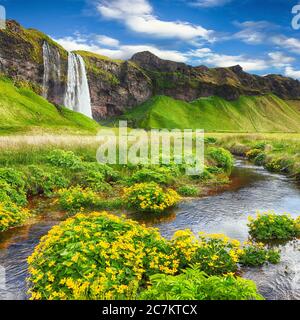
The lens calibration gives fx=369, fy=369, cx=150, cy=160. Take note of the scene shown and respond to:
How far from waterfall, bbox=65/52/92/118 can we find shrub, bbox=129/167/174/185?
317 feet

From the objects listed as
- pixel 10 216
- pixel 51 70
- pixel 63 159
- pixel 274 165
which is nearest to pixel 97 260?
pixel 10 216

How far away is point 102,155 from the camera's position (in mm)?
26516

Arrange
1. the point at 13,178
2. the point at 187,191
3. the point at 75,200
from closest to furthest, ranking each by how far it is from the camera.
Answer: the point at 75,200
the point at 13,178
the point at 187,191

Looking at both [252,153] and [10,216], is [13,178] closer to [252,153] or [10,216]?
[10,216]

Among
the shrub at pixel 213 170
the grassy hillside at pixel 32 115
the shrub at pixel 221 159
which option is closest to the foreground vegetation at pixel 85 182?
the shrub at pixel 213 170

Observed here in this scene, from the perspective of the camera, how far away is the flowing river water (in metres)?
10.2

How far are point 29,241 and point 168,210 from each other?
707 cm

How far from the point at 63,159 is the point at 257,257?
14777 millimetres

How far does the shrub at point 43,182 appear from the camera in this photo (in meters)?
20.2

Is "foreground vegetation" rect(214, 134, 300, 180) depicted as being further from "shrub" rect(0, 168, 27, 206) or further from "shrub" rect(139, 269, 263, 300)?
"shrub" rect(139, 269, 263, 300)

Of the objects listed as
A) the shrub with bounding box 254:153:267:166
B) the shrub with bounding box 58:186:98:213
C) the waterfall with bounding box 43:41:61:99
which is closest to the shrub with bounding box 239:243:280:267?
the shrub with bounding box 58:186:98:213

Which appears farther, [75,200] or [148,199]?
[75,200]

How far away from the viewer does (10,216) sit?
15.2 metres
